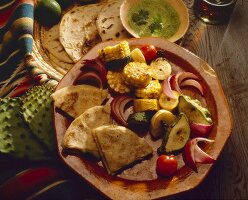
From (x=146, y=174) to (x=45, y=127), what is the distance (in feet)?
2.49

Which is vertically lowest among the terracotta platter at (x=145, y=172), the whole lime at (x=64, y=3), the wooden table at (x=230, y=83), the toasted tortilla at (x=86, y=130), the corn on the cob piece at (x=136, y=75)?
the wooden table at (x=230, y=83)

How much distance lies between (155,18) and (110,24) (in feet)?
1.50

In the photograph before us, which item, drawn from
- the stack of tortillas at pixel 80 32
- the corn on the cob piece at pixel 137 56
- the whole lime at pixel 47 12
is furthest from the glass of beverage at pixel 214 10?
the whole lime at pixel 47 12

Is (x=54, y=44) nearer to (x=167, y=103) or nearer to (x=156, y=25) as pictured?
(x=156, y=25)

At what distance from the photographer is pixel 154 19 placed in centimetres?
347

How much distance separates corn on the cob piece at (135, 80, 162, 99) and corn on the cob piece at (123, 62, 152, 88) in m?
0.03

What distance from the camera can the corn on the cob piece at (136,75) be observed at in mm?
2552

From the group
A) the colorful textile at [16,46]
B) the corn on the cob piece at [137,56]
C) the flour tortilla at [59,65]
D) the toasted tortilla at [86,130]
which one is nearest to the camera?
the toasted tortilla at [86,130]

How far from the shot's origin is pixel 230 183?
2.56 meters

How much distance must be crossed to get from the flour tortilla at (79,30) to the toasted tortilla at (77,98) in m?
0.67

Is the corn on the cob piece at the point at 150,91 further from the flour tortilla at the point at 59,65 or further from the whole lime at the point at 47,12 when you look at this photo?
the whole lime at the point at 47,12

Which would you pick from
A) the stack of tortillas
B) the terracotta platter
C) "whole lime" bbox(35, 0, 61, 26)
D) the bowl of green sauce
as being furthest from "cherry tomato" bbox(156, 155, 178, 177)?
"whole lime" bbox(35, 0, 61, 26)

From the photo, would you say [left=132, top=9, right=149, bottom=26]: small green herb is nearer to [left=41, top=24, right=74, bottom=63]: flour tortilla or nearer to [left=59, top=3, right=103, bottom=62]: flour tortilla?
[left=59, top=3, right=103, bottom=62]: flour tortilla

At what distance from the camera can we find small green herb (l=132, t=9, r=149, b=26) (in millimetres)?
3424
